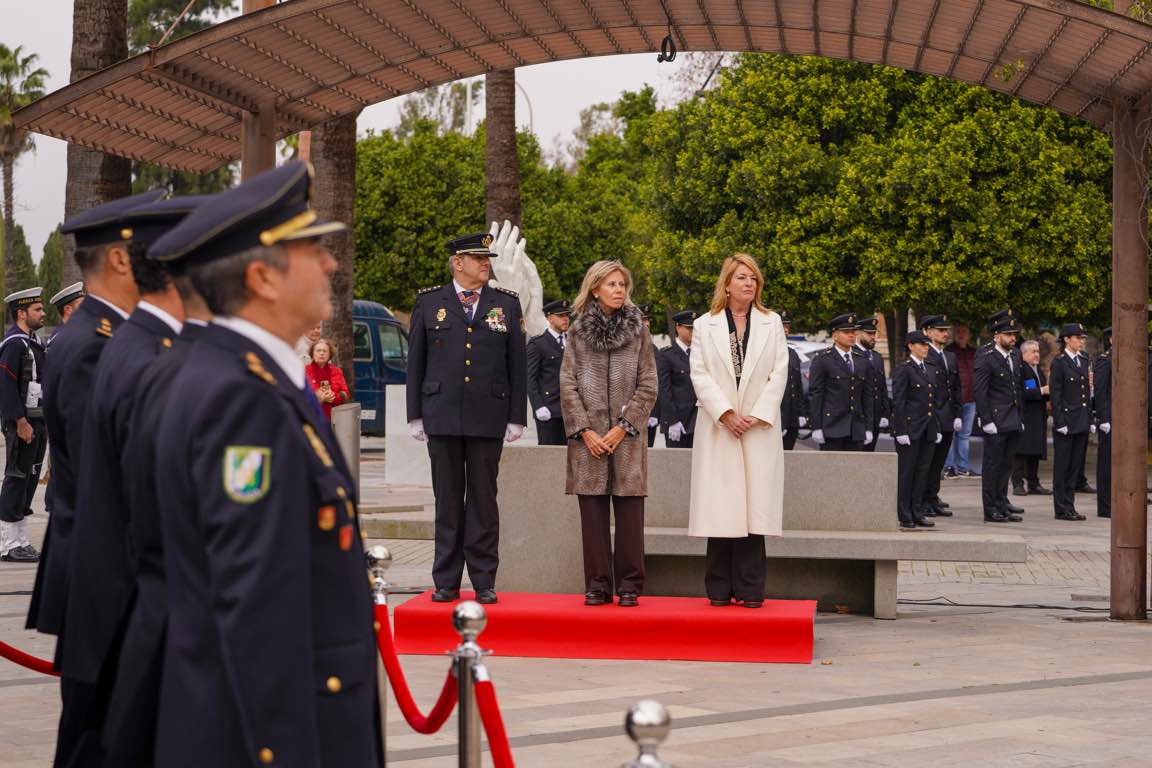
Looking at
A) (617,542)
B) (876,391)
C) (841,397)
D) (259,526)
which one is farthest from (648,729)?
(876,391)

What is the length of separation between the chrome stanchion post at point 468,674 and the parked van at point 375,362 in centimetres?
2808

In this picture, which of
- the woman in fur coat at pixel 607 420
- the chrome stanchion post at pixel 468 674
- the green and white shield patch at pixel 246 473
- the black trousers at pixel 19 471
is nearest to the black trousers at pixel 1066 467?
the woman in fur coat at pixel 607 420

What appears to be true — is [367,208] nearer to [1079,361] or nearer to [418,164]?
[418,164]

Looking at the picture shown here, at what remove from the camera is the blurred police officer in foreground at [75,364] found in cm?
527

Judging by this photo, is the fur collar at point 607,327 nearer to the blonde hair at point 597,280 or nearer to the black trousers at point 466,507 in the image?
the blonde hair at point 597,280

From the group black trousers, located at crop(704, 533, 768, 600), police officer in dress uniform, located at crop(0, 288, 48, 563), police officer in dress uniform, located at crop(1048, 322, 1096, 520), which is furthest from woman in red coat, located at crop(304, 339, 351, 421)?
police officer in dress uniform, located at crop(1048, 322, 1096, 520)

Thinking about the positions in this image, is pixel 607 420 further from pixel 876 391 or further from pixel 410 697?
pixel 876 391

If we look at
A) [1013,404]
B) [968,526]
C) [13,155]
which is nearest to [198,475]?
[968,526]

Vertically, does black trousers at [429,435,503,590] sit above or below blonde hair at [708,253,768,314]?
below

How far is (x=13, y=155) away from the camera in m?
70.5

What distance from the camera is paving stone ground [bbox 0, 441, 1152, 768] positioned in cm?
714

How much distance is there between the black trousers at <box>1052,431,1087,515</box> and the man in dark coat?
28.1 inches

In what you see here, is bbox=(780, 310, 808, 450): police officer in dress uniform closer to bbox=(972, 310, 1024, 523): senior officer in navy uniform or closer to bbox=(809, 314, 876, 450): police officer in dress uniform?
bbox=(809, 314, 876, 450): police officer in dress uniform

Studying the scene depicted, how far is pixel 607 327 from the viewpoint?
984cm
